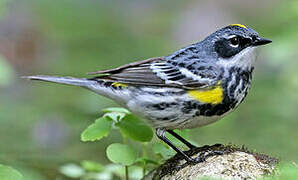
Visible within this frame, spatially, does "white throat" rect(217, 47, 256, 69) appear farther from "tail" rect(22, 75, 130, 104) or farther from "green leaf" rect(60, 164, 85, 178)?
"green leaf" rect(60, 164, 85, 178)

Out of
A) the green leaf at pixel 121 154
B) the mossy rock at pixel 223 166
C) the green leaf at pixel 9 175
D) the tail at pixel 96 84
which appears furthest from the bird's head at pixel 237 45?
the green leaf at pixel 9 175

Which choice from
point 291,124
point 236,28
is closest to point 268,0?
point 291,124

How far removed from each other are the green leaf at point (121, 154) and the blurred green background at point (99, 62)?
1.45 meters

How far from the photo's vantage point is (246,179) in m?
3.68

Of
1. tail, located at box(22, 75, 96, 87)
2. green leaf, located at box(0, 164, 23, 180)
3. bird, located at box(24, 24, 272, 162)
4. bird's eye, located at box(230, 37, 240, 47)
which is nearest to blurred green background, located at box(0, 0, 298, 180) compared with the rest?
tail, located at box(22, 75, 96, 87)

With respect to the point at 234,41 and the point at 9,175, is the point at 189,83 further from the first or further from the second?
the point at 9,175

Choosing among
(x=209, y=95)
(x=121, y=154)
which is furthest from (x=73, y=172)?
(x=209, y=95)

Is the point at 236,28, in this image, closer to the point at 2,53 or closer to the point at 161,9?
the point at 2,53

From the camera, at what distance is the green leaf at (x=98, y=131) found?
14.7ft

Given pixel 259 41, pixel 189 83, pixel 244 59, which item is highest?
pixel 259 41

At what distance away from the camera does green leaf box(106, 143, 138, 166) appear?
434 centimetres

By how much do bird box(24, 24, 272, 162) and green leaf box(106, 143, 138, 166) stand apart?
35 cm

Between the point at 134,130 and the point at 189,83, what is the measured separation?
1.94 ft

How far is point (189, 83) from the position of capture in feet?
15.1
